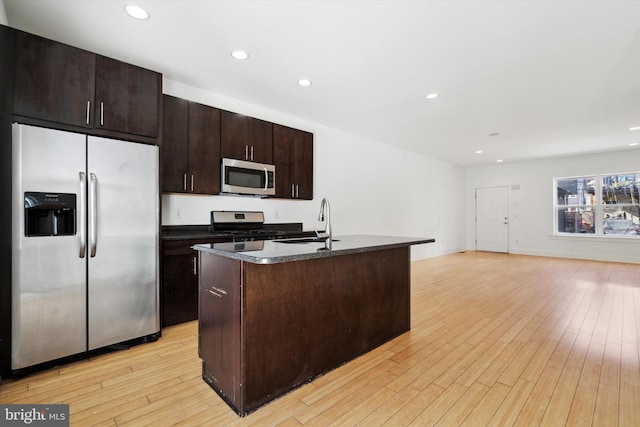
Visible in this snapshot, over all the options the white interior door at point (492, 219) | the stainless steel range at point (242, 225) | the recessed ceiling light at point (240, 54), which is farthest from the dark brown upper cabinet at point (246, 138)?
the white interior door at point (492, 219)

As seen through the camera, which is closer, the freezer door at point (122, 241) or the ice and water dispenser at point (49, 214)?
the ice and water dispenser at point (49, 214)

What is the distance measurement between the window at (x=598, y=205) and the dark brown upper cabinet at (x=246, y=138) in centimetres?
782

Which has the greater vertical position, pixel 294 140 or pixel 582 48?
pixel 582 48

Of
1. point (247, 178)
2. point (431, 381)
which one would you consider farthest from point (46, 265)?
point (431, 381)

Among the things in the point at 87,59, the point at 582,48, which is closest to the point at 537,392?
the point at 582,48

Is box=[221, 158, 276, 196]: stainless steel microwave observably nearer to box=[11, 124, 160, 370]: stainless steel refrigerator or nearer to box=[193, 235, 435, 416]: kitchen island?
box=[11, 124, 160, 370]: stainless steel refrigerator

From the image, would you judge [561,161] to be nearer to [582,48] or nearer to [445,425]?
[582,48]

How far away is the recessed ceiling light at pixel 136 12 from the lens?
2172 millimetres

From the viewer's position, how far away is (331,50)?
9.01 feet

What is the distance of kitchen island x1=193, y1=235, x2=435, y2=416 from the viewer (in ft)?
5.65

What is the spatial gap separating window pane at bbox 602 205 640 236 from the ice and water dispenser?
32.7ft

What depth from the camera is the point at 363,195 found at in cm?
588

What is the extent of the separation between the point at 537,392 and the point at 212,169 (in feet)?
11.4

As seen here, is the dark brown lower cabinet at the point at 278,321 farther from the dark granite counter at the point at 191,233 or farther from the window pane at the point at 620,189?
the window pane at the point at 620,189
